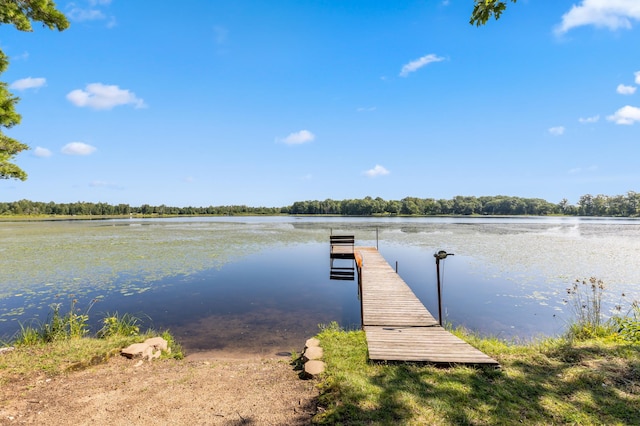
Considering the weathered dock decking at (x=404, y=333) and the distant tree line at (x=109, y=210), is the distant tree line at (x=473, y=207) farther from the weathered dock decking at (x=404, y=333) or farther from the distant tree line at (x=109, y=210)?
the weathered dock decking at (x=404, y=333)

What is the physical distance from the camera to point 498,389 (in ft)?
Answer: 14.1

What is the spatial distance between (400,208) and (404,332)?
134586 millimetres

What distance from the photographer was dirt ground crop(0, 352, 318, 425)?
13.2ft

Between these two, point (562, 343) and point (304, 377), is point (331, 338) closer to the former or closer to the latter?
point (304, 377)

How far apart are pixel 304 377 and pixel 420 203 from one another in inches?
5604

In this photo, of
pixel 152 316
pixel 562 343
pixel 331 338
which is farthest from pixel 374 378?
pixel 152 316

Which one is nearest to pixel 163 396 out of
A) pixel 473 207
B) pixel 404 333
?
pixel 404 333

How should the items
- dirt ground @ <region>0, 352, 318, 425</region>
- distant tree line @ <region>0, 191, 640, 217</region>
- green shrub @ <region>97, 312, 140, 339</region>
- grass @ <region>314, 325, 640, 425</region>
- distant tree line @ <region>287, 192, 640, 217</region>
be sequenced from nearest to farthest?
grass @ <region>314, 325, 640, 425</region>, dirt ground @ <region>0, 352, 318, 425</region>, green shrub @ <region>97, 312, 140, 339</region>, distant tree line @ <region>0, 191, 640, 217</region>, distant tree line @ <region>287, 192, 640, 217</region>

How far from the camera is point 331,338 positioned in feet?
22.2

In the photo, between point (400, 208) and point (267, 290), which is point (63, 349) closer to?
point (267, 290)

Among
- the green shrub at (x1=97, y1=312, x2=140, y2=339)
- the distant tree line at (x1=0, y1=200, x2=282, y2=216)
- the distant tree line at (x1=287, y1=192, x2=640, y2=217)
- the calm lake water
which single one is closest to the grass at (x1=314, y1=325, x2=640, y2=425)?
the calm lake water

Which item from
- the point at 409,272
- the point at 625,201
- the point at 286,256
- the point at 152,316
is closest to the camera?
the point at 152,316

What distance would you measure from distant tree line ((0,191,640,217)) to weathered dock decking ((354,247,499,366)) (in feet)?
415

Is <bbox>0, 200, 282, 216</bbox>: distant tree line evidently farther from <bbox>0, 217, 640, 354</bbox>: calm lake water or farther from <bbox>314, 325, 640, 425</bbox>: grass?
<bbox>314, 325, 640, 425</bbox>: grass
